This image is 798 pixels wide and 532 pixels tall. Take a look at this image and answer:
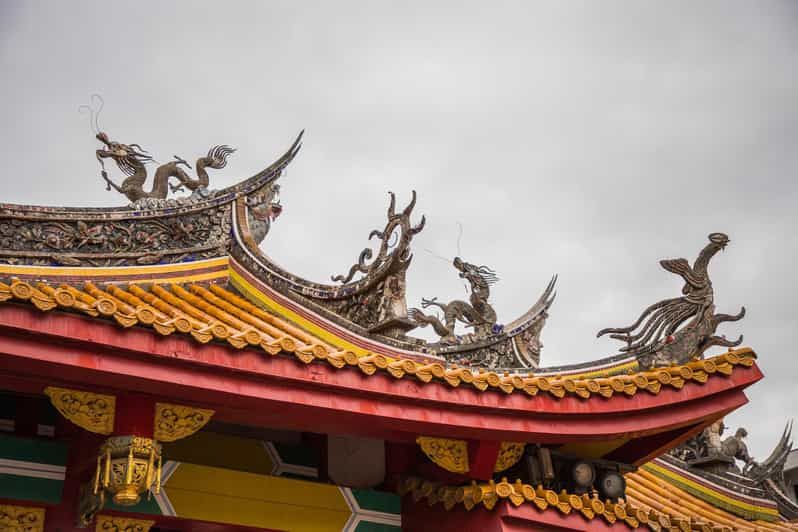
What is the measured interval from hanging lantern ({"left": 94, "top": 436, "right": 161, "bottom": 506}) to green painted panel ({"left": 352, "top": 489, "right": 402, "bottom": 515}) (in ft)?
5.47

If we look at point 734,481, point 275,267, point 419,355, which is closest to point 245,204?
point 275,267

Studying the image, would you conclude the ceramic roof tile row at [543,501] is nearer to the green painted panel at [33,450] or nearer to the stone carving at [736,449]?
the green painted panel at [33,450]

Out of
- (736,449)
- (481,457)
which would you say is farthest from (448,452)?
(736,449)

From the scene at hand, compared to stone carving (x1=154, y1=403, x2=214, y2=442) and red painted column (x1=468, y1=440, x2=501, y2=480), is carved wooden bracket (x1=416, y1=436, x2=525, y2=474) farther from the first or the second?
stone carving (x1=154, y1=403, x2=214, y2=442)

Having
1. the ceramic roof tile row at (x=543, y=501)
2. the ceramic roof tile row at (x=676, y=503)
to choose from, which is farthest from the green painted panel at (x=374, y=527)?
the ceramic roof tile row at (x=676, y=503)

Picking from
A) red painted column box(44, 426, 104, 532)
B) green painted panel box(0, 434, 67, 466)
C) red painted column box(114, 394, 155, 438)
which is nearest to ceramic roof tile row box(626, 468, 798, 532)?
red painted column box(114, 394, 155, 438)

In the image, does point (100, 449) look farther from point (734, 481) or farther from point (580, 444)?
point (734, 481)

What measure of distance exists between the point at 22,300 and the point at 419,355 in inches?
164

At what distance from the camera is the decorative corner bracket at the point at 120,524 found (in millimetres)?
5527

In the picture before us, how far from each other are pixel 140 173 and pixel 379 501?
12.7 feet

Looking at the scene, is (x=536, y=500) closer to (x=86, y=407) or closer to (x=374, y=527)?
(x=374, y=527)

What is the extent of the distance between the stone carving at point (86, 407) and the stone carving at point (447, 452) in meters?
1.99

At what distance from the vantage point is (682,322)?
322 inches

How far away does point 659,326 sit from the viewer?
8289mm
